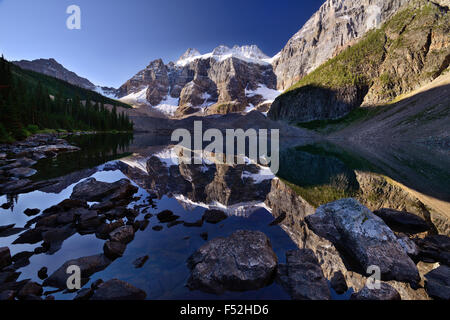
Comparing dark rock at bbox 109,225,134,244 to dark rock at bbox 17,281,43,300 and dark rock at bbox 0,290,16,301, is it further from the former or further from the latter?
dark rock at bbox 0,290,16,301

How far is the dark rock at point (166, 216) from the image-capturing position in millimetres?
8602

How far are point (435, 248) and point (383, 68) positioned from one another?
156801mm

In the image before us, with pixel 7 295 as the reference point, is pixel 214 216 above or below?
below

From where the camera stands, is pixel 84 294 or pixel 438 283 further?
pixel 438 283

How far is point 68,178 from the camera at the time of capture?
13.8m

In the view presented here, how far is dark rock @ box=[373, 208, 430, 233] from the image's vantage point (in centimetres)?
846

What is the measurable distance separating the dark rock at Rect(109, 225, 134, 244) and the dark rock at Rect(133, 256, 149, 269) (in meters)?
1.19

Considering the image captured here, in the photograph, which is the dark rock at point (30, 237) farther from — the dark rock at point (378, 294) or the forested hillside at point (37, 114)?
the forested hillside at point (37, 114)

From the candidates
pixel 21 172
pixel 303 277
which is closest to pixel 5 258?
pixel 303 277

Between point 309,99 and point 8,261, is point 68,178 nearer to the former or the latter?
point 8,261

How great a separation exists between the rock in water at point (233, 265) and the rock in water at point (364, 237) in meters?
3.03

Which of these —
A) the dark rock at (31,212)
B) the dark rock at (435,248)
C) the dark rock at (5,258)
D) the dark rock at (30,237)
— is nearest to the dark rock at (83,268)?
the dark rock at (5,258)

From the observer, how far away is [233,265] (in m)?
5.41

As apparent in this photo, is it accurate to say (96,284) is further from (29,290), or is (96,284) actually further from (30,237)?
(30,237)
